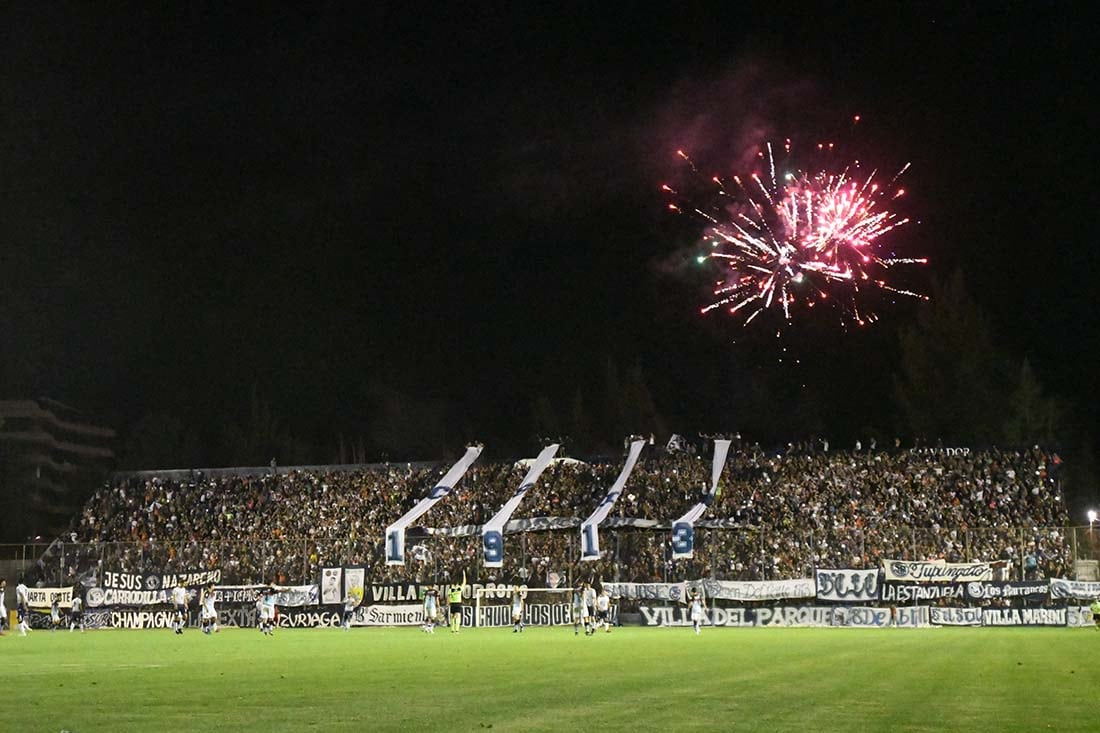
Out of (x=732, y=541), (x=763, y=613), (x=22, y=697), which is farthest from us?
(x=732, y=541)

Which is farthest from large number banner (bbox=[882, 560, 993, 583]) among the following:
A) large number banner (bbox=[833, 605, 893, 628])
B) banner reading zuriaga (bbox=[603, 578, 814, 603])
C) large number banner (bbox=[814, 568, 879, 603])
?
banner reading zuriaga (bbox=[603, 578, 814, 603])

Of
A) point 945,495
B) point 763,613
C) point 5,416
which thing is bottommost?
point 763,613

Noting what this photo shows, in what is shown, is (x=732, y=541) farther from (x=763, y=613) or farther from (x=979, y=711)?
(x=979, y=711)

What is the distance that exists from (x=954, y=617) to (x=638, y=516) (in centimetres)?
1691

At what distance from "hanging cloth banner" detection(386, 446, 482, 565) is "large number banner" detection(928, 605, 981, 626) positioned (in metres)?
24.1

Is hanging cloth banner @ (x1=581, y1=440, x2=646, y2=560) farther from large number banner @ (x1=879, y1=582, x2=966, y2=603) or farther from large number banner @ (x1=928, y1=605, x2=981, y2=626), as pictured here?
large number banner @ (x1=928, y1=605, x2=981, y2=626)

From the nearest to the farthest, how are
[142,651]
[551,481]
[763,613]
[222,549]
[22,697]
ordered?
[22,697], [142,651], [763,613], [222,549], [551,481]

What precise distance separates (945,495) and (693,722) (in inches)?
1827

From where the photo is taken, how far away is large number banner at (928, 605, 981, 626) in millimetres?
48406

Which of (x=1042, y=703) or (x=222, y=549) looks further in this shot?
(x=222, y=549)

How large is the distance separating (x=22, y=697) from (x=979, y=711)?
42.6ft

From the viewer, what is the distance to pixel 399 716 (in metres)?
15.1

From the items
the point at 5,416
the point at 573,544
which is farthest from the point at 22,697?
the point at 5,416

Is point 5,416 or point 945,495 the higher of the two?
point 5,416
